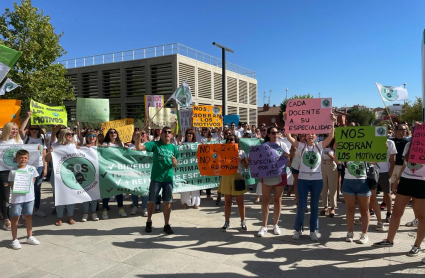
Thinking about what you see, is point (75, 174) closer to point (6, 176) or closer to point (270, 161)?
point (6, 176)

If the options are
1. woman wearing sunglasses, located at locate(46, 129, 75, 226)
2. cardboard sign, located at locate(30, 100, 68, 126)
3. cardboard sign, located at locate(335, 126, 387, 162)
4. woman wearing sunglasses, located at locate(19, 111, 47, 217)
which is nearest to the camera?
cardboard sign, located at locate(335, 126, 387, 162)

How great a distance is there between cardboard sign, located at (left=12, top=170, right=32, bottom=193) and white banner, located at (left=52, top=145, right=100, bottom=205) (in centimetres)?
93

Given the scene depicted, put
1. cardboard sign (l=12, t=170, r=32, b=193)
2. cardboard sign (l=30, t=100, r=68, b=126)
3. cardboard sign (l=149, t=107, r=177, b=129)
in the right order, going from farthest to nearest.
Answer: cardboard sign (l=149, t=107, r=177, b=129) < cardboard sign (l=30, t=100, r=68, b=126) < cardboard sign (l=12, t=170, r=32, b=193)

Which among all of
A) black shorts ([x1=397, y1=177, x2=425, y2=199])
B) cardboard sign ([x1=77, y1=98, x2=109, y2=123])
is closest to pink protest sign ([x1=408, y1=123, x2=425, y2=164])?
black shorts ([x1=397, y1=177, x2=425, y2=199])

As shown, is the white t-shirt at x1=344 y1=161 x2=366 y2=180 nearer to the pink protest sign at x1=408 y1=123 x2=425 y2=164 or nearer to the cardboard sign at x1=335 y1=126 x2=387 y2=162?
the cardboard sign at x1=335 y1=126 x2=387 y2=162

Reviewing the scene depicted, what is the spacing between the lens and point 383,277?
371 centimetres

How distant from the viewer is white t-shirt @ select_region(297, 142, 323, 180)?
499cm

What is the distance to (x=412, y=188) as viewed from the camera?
4.32 metres

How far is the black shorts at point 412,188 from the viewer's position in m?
4.25

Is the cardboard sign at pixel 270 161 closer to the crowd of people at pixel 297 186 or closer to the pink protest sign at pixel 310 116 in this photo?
the crowd of people at pixel 297 186

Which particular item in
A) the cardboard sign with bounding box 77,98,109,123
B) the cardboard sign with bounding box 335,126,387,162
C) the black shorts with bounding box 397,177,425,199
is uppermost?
the cardboard sign with bounding box 77,98,109,123

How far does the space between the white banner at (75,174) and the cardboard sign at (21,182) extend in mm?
930

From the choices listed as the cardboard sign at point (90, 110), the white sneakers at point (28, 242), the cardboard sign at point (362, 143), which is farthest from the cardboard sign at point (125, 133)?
the cardboard sign at point (362, 143)

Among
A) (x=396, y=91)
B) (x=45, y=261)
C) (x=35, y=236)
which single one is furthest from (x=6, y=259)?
(x=396, y=91)
